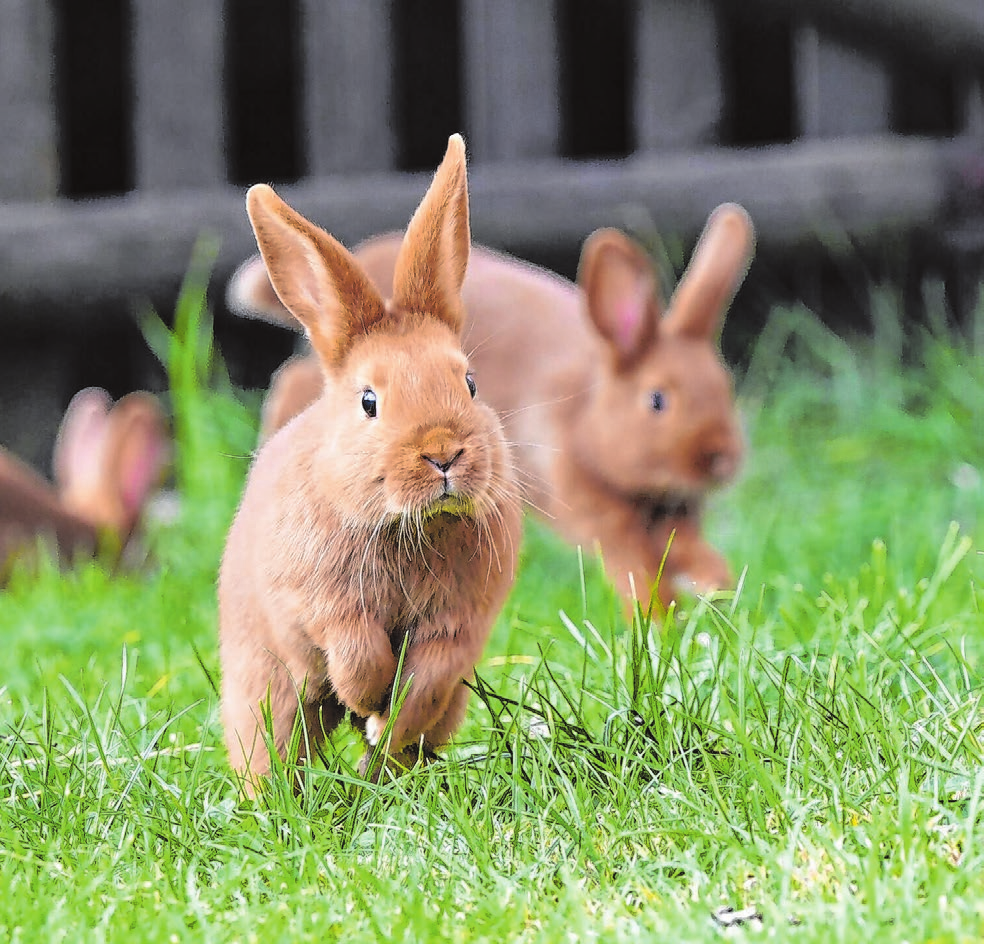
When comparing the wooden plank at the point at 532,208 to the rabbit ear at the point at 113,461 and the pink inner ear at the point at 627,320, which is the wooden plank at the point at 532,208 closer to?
the rabbit ear at the point at 113,461

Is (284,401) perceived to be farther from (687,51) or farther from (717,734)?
(687,51)

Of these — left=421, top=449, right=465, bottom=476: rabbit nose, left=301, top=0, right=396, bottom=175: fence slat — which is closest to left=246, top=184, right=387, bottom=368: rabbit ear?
left=421, top=449, right=465, bottom=476: rabbit nose

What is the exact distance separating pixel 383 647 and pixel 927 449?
3.14 m

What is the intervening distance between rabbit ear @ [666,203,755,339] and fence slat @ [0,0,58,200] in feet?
8.67

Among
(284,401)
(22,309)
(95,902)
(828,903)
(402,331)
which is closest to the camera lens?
(828,903)

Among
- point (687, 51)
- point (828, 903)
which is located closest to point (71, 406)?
point (687, 51)

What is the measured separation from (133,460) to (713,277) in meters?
1.87

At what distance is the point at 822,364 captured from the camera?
5.33m

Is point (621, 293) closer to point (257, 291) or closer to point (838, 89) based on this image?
point (257, 291)

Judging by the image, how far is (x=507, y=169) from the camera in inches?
207

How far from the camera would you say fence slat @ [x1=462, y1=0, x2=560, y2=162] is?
5.24m

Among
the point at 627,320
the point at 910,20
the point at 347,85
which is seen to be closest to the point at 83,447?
the point at 347,85

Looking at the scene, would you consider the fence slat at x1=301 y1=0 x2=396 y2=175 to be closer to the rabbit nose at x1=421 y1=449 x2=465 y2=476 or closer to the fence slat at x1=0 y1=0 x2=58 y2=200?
the fence slat at x1=0 y1=0 x2=58 y2=200

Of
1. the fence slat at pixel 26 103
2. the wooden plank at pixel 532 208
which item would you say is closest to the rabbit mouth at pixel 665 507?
the wooden plank at pixel 532 208
